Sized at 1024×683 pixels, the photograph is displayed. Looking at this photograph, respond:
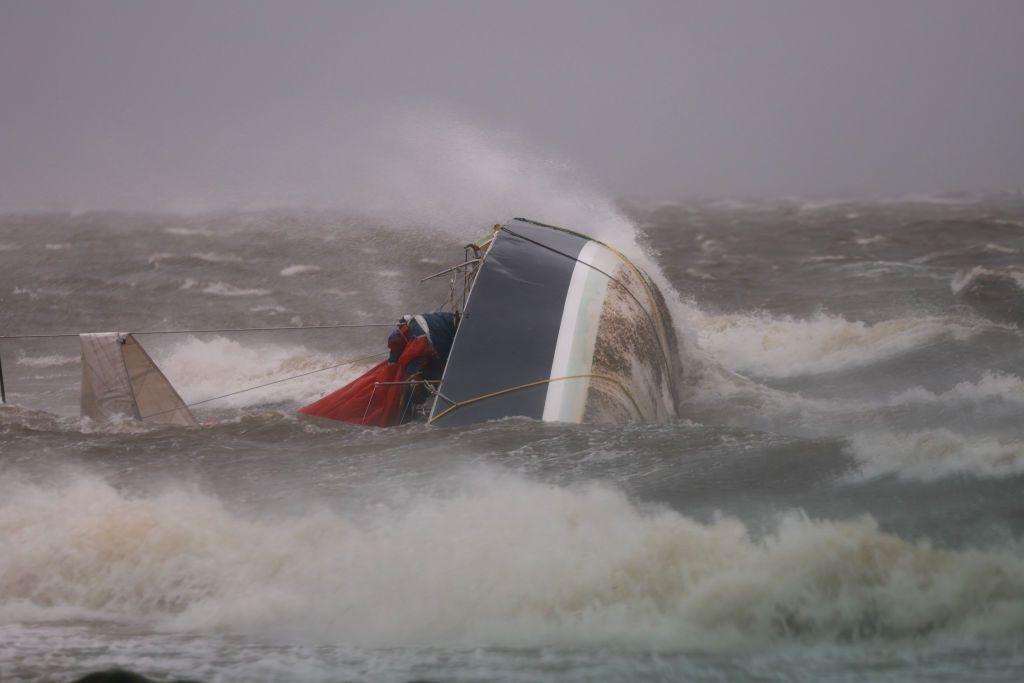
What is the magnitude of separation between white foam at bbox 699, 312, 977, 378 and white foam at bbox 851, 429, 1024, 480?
430 centimetres

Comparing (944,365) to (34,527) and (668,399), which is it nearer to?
(668,399)

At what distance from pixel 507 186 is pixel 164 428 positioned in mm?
5383

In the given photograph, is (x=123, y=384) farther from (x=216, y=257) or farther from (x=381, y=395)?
(x=216, y=257)

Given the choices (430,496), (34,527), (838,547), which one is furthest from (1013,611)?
(34,527)

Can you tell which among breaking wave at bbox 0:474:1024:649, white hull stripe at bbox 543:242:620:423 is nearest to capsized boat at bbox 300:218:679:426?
white hull stripe at bbox 543:242:620:423

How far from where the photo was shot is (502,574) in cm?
474

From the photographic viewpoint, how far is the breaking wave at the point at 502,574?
169 inches

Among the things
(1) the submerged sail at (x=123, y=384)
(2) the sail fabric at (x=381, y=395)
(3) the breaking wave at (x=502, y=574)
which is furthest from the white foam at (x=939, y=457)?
(1) the submerged sail at (x=123, y=384)

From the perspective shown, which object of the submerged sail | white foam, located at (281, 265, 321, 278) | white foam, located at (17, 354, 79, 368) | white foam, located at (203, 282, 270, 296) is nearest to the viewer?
the submerged sail

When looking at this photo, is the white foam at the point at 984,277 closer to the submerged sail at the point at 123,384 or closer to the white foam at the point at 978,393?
the white foam at the point at 978,393

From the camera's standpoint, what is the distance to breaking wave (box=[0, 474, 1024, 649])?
429cm

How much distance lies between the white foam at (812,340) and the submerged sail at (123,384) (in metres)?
5.44

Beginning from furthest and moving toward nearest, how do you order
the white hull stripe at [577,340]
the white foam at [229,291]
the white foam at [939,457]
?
the white foam at [229,291] < the white hull stripe at [577,340] < the white foam at [939,457]

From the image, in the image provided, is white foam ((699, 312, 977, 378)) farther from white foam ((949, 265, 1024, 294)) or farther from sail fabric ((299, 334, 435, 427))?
sail fabric ((299, 334, 435, 427))
